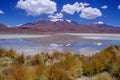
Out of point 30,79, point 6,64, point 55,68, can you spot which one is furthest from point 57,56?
point 30,79

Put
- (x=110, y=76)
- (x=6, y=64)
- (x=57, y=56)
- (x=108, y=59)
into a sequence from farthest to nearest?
(x=57, y=56) < (x=6, y=64) < (x=108, y=59) < (x=110, y=76)

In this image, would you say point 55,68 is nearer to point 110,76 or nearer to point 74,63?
point 74,63

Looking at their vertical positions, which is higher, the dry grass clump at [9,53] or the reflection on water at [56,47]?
the dry grass clump at [9,53]

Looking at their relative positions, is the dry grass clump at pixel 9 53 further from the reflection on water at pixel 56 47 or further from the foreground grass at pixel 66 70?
the reflection on water at pixel 56 47

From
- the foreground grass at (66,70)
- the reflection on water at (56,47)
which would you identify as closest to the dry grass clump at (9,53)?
the foreground grass at (66,70)

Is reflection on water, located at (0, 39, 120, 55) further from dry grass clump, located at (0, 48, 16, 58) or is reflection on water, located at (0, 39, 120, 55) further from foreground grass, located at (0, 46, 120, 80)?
foreground grass, located at (0, 46, 120, 80)

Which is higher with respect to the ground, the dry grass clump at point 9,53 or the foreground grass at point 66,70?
the dry grass clump at point 9,53

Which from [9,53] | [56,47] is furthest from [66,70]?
[56,47]

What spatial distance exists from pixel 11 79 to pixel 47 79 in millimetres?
969

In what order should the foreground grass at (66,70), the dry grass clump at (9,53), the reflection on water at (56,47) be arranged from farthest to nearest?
the reflection on water at (56,47) < the dry grass clump at (9,53) < the foreground grass at (66,70)

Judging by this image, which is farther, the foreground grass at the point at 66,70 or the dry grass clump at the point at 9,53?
the dry grass clump at the point at 9,53

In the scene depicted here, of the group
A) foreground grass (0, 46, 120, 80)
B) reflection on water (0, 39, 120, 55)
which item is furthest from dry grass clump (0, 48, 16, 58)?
reflection on water (0, 39, 120, 55)

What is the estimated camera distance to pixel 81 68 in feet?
21.7

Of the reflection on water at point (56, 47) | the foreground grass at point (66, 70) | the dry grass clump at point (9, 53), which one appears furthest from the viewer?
the reflection on water at point (56, 47)
